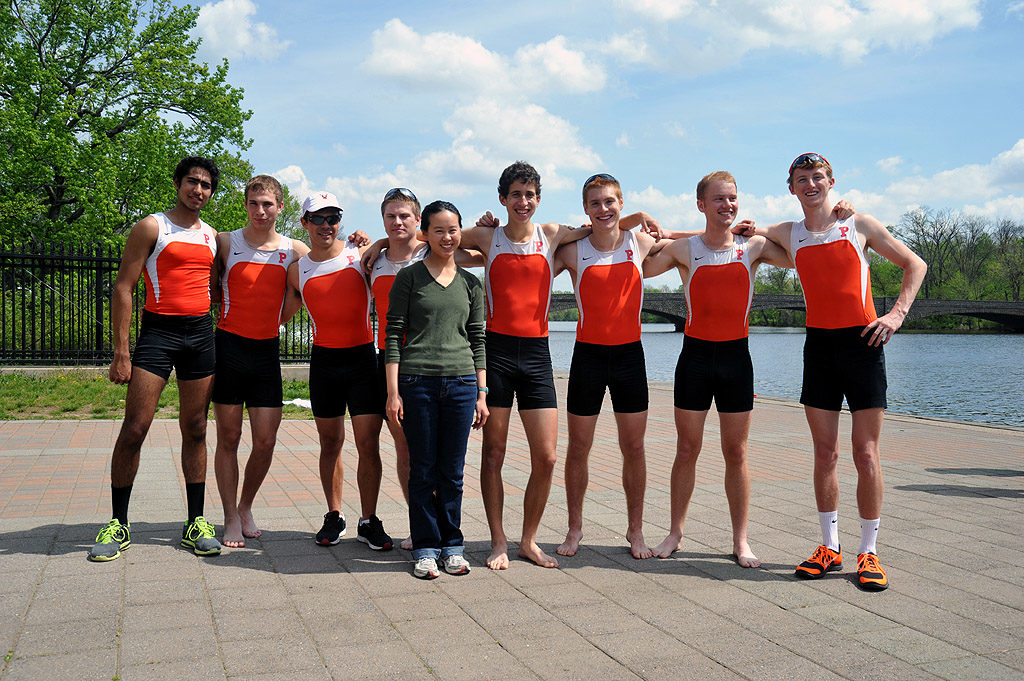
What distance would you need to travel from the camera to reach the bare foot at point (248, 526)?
16.0 feet

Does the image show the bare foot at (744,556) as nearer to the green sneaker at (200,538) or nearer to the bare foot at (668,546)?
the bare foot at (668,546)

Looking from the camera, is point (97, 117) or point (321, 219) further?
point (97, 117)

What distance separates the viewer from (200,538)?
4.50 metres

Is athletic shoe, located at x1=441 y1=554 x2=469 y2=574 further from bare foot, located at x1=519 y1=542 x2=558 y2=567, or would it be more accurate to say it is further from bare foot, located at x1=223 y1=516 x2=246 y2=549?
bare foot, located at x1=223 y1=516 x2=246 y2=549

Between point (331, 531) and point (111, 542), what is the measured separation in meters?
1.22

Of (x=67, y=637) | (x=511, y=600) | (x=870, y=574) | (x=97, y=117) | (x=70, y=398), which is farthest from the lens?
(x=97, y=117)

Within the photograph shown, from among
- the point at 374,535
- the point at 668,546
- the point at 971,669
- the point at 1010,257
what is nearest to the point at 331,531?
the point at 374,535

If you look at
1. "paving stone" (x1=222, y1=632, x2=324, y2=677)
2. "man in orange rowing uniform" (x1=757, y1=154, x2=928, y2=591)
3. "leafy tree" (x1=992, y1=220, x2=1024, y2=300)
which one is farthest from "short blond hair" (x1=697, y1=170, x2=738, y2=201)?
"leafy tree" (x1=992, y1=220, x2=1024, y2=300)

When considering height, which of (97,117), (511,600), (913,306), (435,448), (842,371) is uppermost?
(97,117)

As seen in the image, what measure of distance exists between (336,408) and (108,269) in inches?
478

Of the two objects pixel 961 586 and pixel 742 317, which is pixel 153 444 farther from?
pixel 961 586

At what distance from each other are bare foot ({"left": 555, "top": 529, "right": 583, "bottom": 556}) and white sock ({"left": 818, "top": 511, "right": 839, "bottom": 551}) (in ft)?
4.57

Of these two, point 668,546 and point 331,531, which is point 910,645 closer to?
point 668,546

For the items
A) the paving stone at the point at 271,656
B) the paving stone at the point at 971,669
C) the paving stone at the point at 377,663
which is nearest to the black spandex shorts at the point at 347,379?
the paving stone at the point at 271,656
